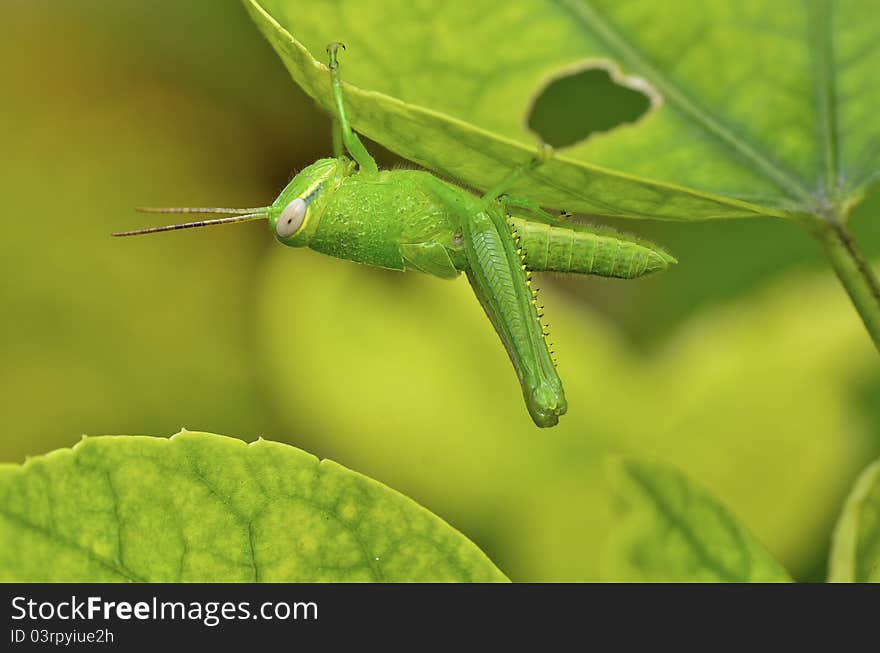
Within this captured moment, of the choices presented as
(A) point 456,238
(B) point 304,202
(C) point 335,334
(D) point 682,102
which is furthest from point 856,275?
(C) point 335,334

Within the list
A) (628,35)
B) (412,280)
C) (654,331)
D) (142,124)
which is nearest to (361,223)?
(412,280)

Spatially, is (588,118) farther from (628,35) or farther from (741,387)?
(741,387)

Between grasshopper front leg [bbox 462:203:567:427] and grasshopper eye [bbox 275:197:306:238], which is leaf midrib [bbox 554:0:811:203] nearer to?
grasshopper front leg [bbox 462:203:567:427]

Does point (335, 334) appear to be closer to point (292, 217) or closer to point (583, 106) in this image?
point (292, 217)

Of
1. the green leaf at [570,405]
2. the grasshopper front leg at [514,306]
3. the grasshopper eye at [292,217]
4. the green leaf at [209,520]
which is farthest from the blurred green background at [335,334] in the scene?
the green leaf at [209,520]

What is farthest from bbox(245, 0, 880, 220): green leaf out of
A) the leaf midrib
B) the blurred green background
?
the blurred green background

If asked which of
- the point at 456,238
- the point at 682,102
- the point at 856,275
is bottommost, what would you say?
the point at 856,275
